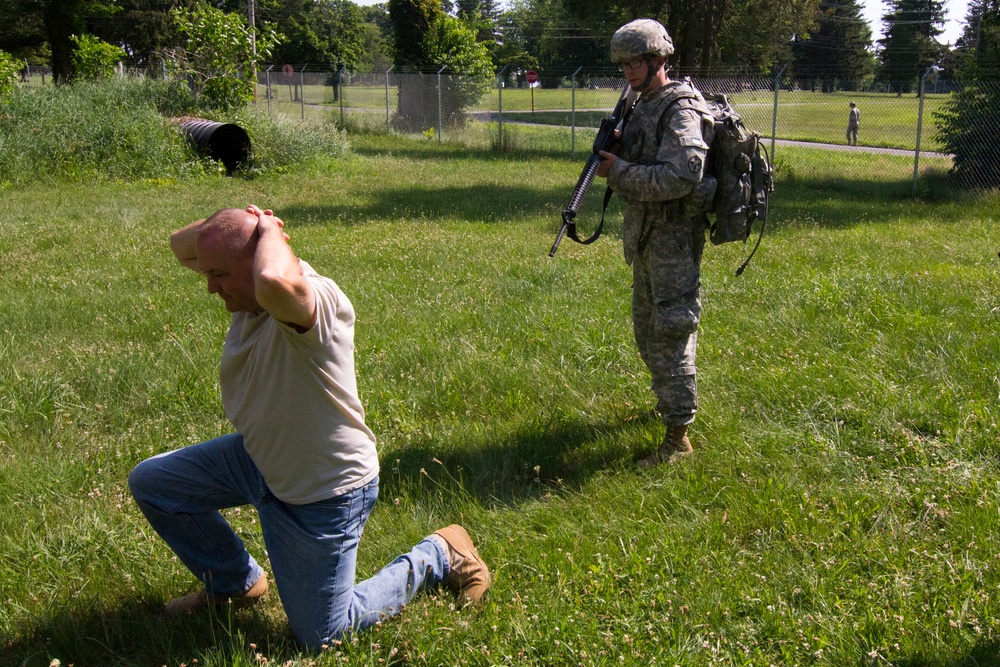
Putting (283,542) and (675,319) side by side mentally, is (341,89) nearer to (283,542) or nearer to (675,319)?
(675,319)

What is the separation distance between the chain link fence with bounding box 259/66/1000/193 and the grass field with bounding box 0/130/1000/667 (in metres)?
4.66

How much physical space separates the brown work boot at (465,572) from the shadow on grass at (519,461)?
0.64 metres

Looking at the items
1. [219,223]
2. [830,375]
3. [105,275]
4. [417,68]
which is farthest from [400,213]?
[417,68]

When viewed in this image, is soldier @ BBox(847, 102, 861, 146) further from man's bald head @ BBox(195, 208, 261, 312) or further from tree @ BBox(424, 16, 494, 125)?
man's bald head @ BBox(195, 208, 261, 312)

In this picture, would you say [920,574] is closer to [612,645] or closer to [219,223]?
[612,645]

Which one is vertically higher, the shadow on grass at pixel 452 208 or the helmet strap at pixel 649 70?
the helmet strap at pixel 649 70

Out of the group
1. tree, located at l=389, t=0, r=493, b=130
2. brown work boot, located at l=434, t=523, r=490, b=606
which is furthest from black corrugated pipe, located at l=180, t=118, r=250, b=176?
brown work boot, located at l=434, t=523, r=490, b=606

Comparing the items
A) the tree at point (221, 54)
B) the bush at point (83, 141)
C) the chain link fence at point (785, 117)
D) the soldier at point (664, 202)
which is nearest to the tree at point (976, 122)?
the chain link fence at point (785, 117)

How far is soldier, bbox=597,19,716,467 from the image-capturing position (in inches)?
155

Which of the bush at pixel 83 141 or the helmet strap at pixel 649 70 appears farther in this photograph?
the bush at pixel 83 141

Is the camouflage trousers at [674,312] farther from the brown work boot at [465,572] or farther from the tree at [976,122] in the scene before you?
the tree at [976,122]

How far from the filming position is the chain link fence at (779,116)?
14.4 m

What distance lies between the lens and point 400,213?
11469mm

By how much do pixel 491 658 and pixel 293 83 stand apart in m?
30.8
